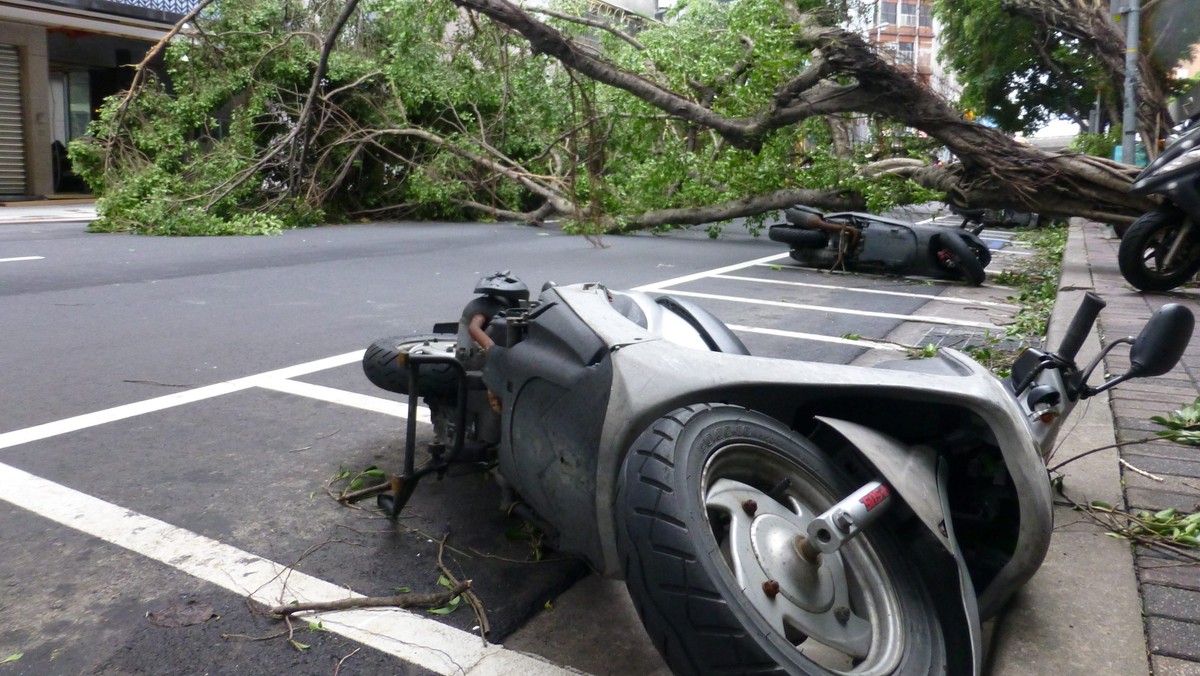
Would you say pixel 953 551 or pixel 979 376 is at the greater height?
pixel 979 376

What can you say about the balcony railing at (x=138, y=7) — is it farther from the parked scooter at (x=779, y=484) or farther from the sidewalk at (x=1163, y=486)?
the parked scooter at (x=779, y=484)

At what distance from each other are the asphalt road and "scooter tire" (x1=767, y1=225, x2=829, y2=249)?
2333 millimetres

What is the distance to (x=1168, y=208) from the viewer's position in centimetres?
873

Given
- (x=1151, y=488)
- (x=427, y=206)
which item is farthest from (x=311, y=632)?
(x=427, y=206)

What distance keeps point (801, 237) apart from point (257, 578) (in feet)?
31.6

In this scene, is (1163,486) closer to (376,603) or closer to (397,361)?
(376,603)

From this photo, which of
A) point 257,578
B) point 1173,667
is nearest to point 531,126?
point 257,578

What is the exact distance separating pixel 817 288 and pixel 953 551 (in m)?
8.26

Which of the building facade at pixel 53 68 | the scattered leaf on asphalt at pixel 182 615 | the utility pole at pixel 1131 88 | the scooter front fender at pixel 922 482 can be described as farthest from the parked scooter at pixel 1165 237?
the building facade at pixel 53 68

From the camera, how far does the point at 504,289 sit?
3512mm

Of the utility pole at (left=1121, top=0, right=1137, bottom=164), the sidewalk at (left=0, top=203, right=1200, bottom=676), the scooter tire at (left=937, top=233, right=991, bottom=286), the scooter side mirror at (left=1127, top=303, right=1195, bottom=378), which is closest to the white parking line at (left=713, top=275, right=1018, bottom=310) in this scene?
the scooter tire at (left=937, top=233, right=991, bottom=286)

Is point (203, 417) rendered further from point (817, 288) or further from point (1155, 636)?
point (817, 288)

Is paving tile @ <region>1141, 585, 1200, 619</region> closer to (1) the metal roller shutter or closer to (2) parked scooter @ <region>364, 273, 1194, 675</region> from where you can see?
(2) parked scooter @ <region>364, 273, 1194, 675</region>

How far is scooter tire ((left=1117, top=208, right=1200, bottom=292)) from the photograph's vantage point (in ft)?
28.5
